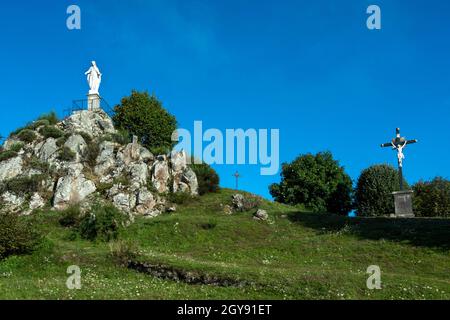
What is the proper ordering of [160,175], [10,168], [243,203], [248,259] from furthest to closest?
[160,175] < [10,168] < [243,203] < [248,259]

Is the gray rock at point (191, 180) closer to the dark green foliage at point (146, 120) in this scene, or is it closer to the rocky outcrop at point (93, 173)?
the rocky outcrop at point (93, 173)

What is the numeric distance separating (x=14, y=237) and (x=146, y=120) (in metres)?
33.0

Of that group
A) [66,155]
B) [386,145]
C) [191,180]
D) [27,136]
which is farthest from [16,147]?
[386,145]

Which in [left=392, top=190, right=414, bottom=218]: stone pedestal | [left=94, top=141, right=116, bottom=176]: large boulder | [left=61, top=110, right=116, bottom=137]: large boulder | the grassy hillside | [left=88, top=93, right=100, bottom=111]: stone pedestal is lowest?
the grassy hillside

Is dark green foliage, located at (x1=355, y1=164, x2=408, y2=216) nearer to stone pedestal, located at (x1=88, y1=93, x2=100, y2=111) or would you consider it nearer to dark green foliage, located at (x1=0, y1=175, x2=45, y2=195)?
stone pedestal, located at (x1=88, y1=93, x2=100, y2=111)

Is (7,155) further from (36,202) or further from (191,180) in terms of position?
(191,180)

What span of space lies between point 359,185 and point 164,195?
2927cm

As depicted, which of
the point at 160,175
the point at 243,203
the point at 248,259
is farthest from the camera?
the point at 160,175

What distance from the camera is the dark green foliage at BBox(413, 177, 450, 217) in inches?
2196

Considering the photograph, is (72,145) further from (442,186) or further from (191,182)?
(442,186)

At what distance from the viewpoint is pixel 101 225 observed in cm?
2931

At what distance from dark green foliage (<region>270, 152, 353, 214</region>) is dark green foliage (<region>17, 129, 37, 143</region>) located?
32.5 metres

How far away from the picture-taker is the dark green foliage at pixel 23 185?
128 ft

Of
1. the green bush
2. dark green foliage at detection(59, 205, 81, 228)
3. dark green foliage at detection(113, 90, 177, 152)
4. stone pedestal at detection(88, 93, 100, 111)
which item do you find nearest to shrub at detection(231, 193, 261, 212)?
dark green foliage at detection(59, 205, 81, 228)
